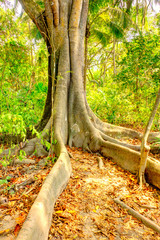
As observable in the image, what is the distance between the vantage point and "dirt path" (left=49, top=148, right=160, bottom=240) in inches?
84.5

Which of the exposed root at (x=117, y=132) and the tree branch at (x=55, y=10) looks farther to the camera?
the exposed root at (x=117, y=132)

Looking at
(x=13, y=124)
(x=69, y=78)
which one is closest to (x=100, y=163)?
(x=13, y=124)

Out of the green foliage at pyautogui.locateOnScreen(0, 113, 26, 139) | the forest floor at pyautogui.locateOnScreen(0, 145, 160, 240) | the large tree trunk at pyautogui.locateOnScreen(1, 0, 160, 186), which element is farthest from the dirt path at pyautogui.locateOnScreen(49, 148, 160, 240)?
the green foliage at pyautogui.locateOnScreen(0, 113, 26, 139)

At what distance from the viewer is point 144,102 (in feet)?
26.2

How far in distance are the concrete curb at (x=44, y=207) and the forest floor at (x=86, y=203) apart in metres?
0.17

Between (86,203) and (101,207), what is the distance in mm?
250

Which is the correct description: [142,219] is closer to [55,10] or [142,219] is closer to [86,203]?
[86,203]

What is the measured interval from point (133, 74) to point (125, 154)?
15.8ft

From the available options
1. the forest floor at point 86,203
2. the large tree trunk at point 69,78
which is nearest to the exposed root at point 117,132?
the large tree trunk at point 69,78

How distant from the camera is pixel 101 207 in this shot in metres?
2.62

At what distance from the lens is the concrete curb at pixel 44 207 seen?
1.61 m

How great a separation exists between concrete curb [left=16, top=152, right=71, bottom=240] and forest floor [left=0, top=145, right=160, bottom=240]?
0.56 ft

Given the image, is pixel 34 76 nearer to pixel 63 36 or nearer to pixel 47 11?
pixel 63 36

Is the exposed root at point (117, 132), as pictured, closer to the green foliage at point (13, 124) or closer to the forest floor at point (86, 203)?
the forest floor at point (86, 203)
